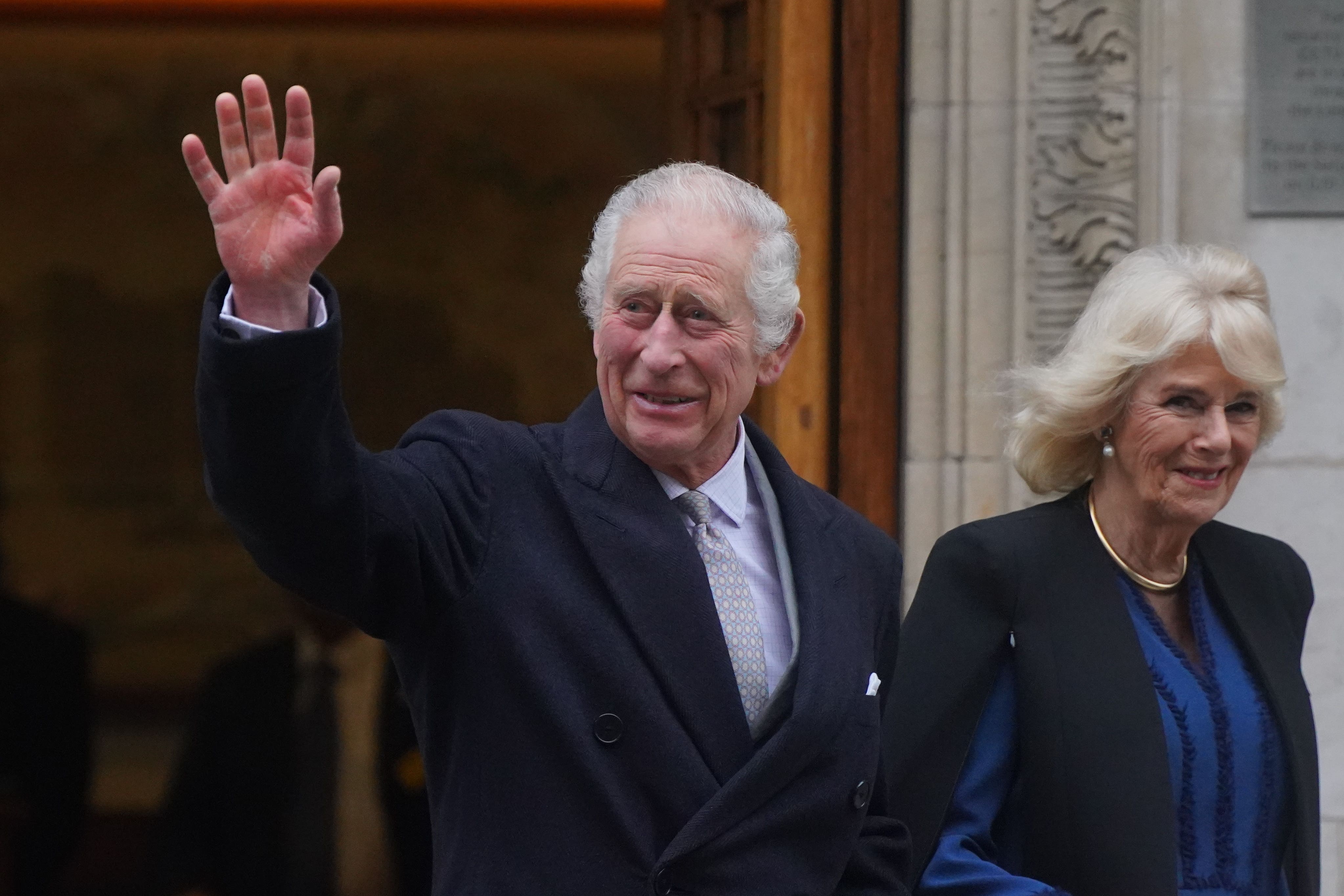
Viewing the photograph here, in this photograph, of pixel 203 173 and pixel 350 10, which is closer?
pixel 203 173

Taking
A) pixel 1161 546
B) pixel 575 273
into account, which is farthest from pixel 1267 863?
pixel 575 273

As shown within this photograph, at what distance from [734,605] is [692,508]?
0.42 ft

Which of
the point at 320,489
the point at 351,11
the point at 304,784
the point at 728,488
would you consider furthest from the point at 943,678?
the point at 351,11

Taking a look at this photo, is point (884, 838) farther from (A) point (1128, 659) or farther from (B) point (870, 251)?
(B) point (870, 251)

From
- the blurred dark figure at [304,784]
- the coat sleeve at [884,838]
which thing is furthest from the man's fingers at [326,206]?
the blurred dark figure at [304,784]

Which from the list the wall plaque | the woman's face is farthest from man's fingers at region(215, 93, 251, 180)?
the wall plaque

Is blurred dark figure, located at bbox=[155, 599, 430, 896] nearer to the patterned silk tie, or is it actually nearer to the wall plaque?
the wall plaque

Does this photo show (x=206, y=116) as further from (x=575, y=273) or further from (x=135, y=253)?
(x=575, y=273)

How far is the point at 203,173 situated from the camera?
5.43ft

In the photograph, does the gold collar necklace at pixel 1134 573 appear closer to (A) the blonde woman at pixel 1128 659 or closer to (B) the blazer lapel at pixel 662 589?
(A) the blonde woman at pixel 1128 659

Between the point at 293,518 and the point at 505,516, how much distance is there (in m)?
0.35

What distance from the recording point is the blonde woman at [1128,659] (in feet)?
8.28

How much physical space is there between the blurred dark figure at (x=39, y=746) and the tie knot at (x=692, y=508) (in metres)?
3.80

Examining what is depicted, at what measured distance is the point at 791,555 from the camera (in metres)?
2.17
